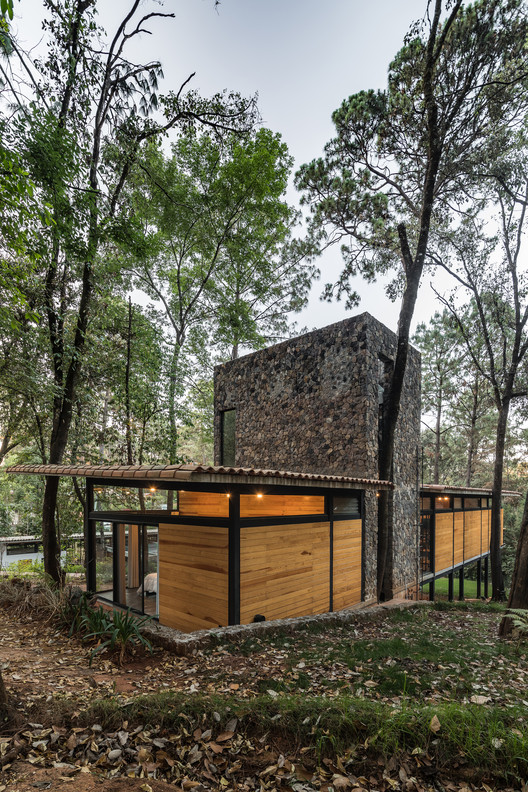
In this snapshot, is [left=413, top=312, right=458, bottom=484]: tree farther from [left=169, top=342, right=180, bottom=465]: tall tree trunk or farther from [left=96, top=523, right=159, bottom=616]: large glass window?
[left=96, top=523, right=159, bottom=616]: large glass window

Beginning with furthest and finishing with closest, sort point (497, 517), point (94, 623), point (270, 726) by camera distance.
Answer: point (497, 517) < point (94, 623) < point (270, 726)

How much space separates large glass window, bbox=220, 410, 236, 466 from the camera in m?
13.1

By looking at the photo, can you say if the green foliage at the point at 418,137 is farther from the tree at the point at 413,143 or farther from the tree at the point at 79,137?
the tree at the point at 79,137

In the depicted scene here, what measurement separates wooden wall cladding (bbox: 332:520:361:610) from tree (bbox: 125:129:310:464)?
617cm

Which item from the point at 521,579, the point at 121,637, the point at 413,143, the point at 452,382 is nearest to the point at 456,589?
the point at 452,382

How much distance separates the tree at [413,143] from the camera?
8.09 meters

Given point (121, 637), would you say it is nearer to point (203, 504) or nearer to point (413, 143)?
point (203, 504)

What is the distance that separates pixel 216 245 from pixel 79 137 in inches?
335

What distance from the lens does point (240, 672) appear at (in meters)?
3.66

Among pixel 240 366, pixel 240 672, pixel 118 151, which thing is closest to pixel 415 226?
pixel 240 366

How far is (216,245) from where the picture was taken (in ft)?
52.2

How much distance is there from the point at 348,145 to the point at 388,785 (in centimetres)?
1177

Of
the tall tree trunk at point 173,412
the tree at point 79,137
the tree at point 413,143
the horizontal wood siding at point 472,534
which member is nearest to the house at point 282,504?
the horizontal wood siding at point 472,534

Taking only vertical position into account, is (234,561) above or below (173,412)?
below
